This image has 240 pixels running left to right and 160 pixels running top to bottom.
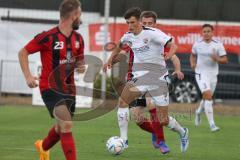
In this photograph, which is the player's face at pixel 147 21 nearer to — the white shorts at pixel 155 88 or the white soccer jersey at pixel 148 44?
the white soccer jersey at pixel 148 44

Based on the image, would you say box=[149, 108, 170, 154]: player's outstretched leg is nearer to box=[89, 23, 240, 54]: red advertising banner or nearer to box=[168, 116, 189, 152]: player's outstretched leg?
box=[168, 116, 189, 152]: player's outstretched leg

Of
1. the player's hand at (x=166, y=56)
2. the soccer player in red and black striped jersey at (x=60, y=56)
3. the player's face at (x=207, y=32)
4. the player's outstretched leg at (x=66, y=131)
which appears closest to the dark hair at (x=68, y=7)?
the soccer player in red and black striped jersey at (x=60, y=56)

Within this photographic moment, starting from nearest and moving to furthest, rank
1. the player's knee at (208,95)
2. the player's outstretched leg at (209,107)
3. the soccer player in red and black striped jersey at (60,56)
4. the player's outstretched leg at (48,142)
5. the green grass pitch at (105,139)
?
1. the soccer player in red and black striped jersey at (60,56)
2. the player's outstretched leg at (48,142)
3. the green grass pitch at (105,139)
4. the player's outstretched leg at (209,107)
5. the player's knee at (208,95)

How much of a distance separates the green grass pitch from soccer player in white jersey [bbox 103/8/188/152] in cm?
53

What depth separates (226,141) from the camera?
13.6m

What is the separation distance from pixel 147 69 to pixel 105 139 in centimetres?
205

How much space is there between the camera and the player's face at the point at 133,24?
1117 centimetres

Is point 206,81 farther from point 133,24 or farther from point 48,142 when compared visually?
point 48,142

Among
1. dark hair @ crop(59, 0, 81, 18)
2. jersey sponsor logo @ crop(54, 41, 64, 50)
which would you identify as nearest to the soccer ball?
jersey sponsor logo @ crop(54, 41, 64, 50)

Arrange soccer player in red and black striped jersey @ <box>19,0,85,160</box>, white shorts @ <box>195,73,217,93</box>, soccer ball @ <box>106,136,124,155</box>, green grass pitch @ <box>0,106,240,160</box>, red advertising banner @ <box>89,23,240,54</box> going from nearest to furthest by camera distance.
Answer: soccer player in red and black striped jersey @ <box>19,0,85,160</box> < soccer ball @ <box>106,136,124,155</box> < green grass pitch @ <box>0,106,240,160</box> < white shorts @ <box>195,73,217,93</box> < red advertising banner @ <box>89,23,240,54</box>

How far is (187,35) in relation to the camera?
22.0 metres

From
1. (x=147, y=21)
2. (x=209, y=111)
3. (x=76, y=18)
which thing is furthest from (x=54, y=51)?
(x=209, y=111)

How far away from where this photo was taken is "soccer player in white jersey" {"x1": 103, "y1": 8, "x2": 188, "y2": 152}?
11484mm

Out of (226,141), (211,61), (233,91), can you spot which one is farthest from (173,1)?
(226,141)
